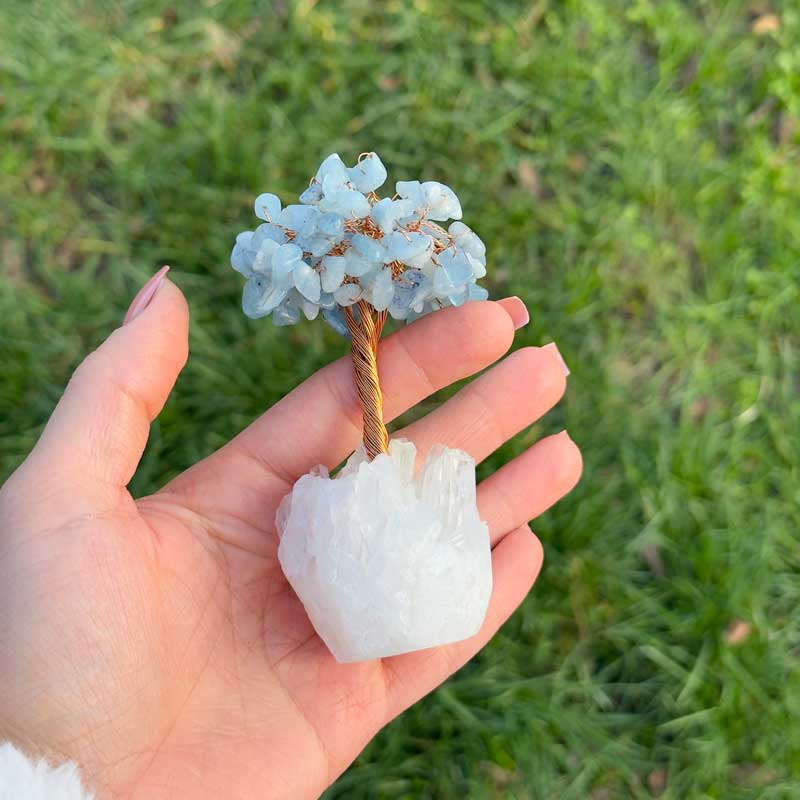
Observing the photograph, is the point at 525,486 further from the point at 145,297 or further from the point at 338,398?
the point at 145,297

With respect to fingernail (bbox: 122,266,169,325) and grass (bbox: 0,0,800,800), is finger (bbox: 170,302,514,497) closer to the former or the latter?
fingernail (bbox: 122,266,169,325)

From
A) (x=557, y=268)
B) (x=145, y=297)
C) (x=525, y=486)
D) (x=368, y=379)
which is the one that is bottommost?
(x=525, y=486)

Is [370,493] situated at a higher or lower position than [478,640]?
higher

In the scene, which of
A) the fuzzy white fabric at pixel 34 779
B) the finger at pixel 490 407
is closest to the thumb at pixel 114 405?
the fuzzy white fabric at pixel 34 779

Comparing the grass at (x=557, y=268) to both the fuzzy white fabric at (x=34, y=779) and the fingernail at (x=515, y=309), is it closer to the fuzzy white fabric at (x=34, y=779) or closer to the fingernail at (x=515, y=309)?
the fingernail at (x=515, y=309)

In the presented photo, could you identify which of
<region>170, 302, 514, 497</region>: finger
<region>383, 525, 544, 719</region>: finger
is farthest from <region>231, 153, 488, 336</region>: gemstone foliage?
<region>383, 525, 544, 719</region>: finger

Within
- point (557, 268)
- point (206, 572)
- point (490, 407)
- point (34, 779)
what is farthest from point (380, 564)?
point (557, 268)

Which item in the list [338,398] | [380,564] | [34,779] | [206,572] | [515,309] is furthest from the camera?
[515,309]
